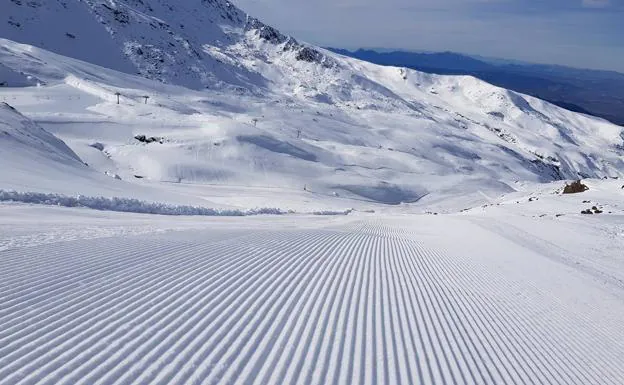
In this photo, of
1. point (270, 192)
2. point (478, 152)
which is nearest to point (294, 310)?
point (270, 192)

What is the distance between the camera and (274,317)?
316 inches

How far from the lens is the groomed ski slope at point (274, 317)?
6004 mm

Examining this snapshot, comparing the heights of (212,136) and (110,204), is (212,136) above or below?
above

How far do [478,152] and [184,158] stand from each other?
105665 mm

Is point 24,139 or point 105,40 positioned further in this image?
point 105,40

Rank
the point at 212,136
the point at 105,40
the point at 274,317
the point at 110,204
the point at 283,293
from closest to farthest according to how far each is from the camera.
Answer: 1. the point at 274,317
2. the point at 283,293
3. the point at 110,204
4. the point at 212,136
5. the point at 105,40

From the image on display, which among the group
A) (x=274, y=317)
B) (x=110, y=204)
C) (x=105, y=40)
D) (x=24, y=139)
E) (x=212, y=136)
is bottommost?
(x=110, y=204)

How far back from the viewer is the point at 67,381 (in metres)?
5.19

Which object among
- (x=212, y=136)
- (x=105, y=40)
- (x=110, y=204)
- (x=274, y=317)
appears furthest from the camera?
(x=105, y=40)

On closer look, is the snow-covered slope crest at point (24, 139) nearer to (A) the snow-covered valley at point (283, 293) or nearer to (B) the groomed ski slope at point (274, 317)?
(A) the snow-covered valley at point (283, 293)

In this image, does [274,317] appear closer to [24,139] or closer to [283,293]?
[283,293]

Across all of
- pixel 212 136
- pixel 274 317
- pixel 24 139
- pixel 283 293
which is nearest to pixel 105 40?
pixel 212 136

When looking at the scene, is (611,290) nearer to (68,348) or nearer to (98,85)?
(68,348)

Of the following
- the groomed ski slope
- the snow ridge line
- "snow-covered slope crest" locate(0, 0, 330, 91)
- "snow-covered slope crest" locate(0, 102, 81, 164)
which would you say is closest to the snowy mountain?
"snow-covered slope crest" locate(0, 0, 330, 91)
